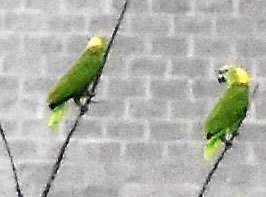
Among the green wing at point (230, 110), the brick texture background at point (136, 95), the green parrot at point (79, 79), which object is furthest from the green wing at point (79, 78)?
the brick texture background at point (136, 95)

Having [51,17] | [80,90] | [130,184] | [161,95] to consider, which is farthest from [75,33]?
[80,90]

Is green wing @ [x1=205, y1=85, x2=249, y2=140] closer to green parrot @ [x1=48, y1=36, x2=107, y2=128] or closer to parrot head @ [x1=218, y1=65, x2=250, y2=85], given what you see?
parrot head @ [x1=218, y1=65, x2=250, y2=85]

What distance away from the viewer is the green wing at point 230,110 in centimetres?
218

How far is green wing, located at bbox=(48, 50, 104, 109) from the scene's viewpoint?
7.22 feet

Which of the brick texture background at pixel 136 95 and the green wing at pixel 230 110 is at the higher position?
the green wing at pixel 230 110

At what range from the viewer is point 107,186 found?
9.05 ft

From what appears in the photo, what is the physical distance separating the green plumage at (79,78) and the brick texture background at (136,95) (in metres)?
0.52

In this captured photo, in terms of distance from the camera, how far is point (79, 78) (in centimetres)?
220

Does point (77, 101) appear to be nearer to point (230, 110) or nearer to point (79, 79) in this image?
point (79, 79)

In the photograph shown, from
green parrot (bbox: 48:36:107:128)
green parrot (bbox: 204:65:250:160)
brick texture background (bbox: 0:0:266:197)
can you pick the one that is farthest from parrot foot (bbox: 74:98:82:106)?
brick texture background (bbox: 0:0:266:197)

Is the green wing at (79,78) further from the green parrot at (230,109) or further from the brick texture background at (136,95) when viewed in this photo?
the brick texture background at (136,95)

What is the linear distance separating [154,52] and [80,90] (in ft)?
2.38

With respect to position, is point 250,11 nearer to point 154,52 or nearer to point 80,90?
point 154,52

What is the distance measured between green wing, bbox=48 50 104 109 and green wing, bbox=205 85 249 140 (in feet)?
0.98
